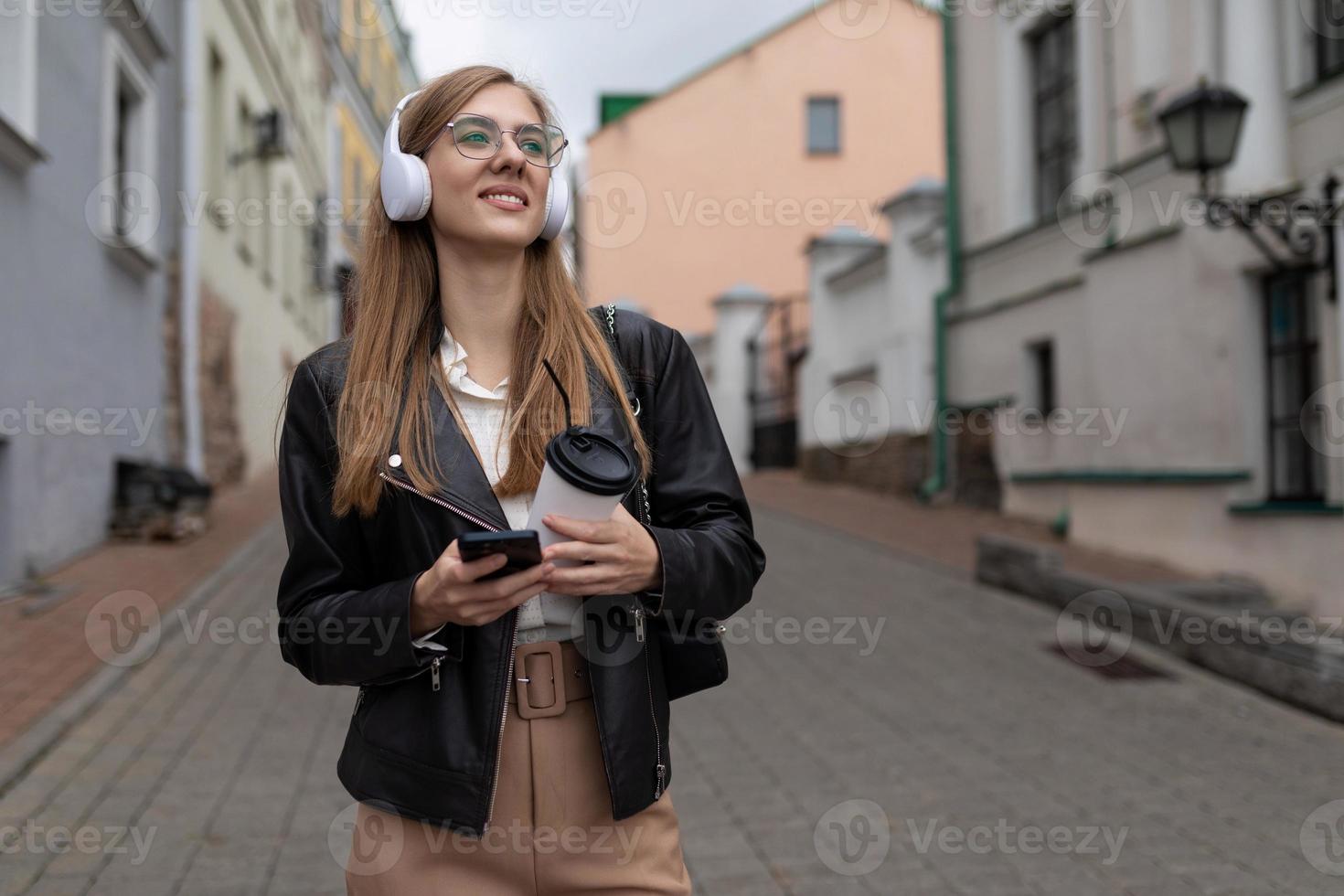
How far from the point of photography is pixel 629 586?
1733 mm

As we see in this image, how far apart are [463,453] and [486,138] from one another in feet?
1.59

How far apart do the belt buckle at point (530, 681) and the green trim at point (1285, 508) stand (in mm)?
8015

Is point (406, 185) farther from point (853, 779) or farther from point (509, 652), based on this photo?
point (853, 779)

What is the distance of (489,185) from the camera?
1.93 meters

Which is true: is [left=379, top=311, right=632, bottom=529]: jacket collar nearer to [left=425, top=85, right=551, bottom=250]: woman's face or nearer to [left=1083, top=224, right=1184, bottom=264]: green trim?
[left=425, top=85, right=551, bottom=250]: woman's face

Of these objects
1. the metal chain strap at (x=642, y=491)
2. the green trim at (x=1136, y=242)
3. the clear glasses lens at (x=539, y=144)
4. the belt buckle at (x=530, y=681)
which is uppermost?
the green trim at (x=1136, y=242)

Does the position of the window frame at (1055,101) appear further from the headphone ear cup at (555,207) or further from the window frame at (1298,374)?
the headphone ear cup at (555,207)

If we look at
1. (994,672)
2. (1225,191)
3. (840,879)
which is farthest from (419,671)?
(1225,191)

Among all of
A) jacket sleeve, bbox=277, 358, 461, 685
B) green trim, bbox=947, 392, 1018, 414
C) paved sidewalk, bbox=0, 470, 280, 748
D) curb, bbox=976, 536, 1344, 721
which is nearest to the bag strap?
jacket sleeve, bbox=277, 358, 461, 685

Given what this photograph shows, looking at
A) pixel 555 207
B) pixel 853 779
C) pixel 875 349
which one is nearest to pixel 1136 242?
pixel 875 349

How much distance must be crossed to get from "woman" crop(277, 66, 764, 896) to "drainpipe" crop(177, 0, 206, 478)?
38.5ft

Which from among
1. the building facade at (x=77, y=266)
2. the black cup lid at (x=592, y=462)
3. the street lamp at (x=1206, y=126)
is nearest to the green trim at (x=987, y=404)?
the street lamp at (x=1206, y=126)

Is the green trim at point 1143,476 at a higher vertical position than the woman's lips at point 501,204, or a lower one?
lower

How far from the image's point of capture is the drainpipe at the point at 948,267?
52.0 feet
